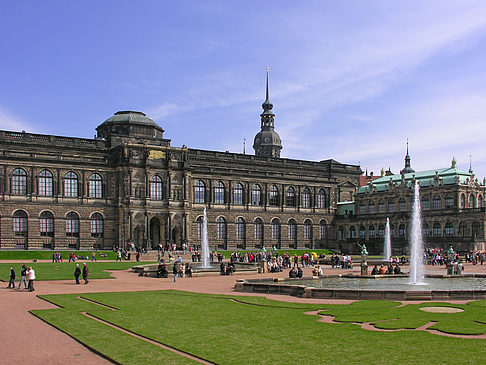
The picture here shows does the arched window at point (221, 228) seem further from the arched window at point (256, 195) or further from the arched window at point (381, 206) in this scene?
the arched window at point (381, 206)

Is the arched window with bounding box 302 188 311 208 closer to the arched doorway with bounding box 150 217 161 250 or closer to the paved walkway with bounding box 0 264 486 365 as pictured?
the arched doorway with bounding box 150 217 161 250

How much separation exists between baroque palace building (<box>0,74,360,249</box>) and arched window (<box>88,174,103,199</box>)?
0.15 meters

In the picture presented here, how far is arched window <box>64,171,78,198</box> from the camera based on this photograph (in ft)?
277

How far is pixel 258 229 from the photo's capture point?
102 meters

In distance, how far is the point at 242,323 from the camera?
21922mm

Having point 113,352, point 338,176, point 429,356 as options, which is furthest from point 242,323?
point 338,176

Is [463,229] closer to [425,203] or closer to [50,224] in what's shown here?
[425,203]

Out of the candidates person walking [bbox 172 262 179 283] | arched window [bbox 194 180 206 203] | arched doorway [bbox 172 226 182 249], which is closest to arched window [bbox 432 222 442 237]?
arched window [bbox 194 180 206 203]

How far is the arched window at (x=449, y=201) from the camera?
92062 millimetres

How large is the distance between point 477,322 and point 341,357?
7.72m

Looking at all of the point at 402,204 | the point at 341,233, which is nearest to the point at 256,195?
the point at 341,233

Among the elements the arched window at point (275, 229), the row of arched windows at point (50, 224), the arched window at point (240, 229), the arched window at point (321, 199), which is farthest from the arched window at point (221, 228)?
the arched window at point (321, 199)

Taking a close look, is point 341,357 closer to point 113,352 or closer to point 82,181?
point 113,352

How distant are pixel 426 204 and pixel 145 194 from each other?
4690 cm
